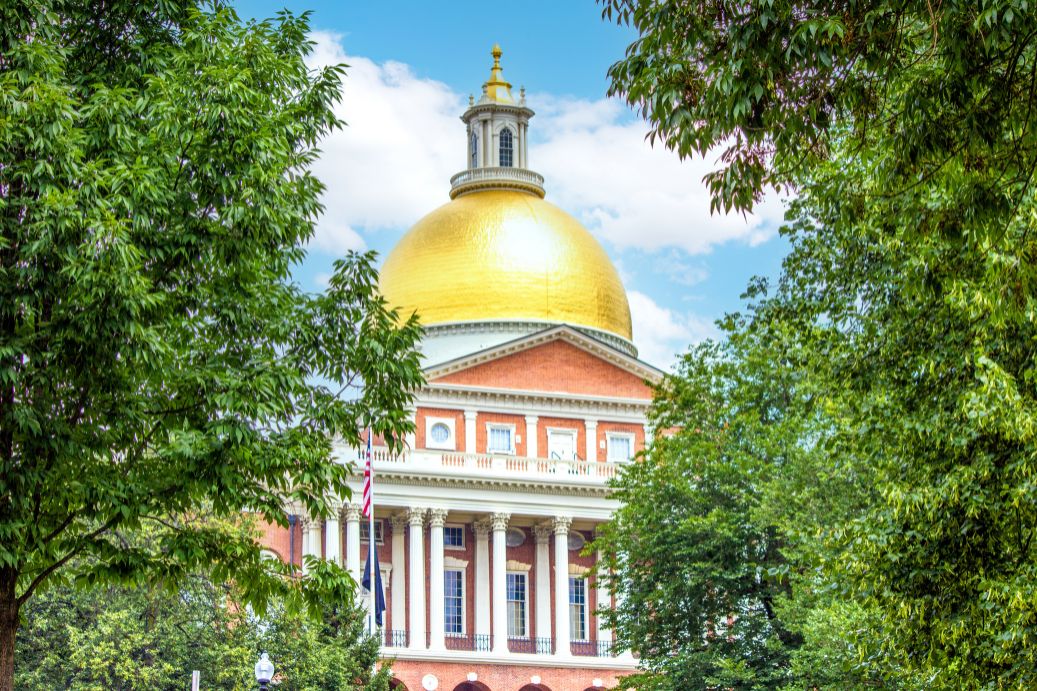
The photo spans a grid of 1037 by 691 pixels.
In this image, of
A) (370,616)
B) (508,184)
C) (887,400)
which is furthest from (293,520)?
(887,400)

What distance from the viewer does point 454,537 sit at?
84938 millimetres

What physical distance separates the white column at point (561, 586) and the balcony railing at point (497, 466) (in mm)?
2251

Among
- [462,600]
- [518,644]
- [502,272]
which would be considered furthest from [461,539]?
[502,272]

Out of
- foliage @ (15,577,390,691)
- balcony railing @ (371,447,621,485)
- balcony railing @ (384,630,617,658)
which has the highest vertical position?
balcony railing @ (371,447,621,485)

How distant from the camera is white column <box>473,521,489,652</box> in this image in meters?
82.5

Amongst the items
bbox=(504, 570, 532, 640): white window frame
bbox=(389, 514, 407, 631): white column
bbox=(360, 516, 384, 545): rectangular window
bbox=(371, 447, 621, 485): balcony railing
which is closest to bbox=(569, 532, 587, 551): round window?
bbox=(504, 570, 532, 640): white window frame

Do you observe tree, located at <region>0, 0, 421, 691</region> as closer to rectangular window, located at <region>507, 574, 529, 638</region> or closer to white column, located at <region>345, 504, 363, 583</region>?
white column, located at <region>345, 504, 363, 583</region>

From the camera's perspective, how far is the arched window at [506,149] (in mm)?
99438

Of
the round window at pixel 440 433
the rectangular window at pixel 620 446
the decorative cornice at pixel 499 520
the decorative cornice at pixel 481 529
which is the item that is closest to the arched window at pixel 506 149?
the rectangular window at pixel 620 446

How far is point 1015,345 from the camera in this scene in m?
23.3

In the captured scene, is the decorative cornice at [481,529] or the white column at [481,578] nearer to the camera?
the white column at [481,578]

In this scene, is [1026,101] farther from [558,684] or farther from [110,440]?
[558,684]

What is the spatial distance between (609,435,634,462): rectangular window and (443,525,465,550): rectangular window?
8.14 m

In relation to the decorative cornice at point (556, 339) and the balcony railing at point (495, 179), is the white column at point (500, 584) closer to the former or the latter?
the decorative cornice at point (556, 339)
